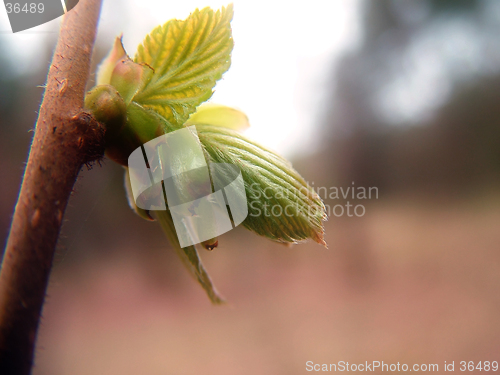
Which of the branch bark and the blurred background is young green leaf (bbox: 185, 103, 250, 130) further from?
the blurred background

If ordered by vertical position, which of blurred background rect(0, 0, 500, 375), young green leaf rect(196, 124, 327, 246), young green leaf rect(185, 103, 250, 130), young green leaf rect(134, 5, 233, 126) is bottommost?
blurred background rect(0, 0, 500, 375)

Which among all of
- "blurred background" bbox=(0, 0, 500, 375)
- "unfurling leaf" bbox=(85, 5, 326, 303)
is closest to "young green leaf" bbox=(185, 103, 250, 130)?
"unfurling leaf" bbox=(85, 5, 326, 303)

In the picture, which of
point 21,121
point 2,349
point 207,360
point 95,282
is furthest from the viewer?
point 207,360

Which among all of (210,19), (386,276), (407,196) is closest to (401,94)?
(407,196)

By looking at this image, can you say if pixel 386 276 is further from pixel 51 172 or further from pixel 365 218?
pixel 51 172

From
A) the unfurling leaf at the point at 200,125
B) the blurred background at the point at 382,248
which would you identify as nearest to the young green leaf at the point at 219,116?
the unfurling leaf at the point at 200,125

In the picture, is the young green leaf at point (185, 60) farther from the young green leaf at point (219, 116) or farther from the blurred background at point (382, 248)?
the blurred background at point (382, 248)
